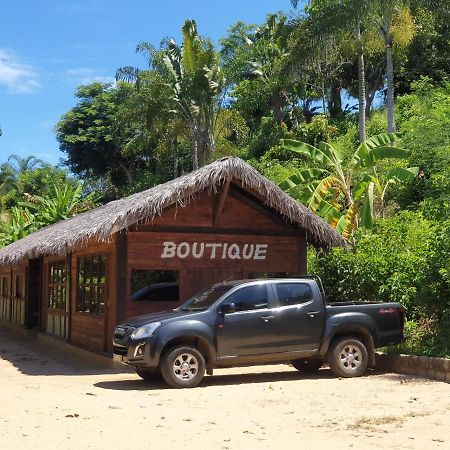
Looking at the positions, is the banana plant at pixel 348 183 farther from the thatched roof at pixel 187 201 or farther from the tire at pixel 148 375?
the tire at pixel 148 375

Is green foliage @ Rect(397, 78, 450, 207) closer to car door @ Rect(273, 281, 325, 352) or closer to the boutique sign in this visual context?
the boutique sign

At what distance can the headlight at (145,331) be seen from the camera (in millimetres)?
12163

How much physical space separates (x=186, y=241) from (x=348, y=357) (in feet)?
15.9

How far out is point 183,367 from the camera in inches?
482

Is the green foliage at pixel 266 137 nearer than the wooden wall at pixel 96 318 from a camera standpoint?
No

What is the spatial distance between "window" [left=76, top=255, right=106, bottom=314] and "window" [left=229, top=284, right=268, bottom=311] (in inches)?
183

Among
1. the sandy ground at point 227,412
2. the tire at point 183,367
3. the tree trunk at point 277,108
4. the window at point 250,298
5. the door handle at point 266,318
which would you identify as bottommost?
the sandy ground at point 227,412

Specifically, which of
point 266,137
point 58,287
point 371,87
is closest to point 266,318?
point 58,287

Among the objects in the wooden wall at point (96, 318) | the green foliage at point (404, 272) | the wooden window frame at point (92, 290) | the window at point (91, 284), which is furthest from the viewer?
the window at point (91, 284)

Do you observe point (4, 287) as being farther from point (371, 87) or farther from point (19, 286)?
point (371, 87)

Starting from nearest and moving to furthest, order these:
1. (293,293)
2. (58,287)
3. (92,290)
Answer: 1. (293,293)
2. (92,290)
3. (58,287)

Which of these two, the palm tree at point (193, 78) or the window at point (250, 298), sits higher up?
the palm tree at point (193, 78)

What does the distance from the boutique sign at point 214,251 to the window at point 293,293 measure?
367 cm

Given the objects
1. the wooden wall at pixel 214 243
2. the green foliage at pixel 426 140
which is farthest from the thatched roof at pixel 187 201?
the green foliage at pixel 426 140
